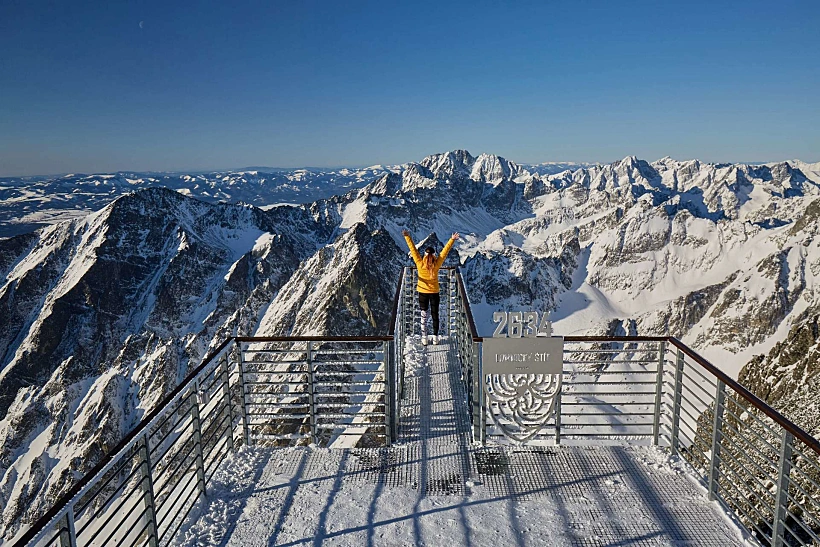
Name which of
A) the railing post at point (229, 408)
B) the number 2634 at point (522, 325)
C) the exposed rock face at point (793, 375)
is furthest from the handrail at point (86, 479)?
the exposed rock face at point (793, 375)

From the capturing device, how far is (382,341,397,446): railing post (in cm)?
770

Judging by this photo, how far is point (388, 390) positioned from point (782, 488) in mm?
4910

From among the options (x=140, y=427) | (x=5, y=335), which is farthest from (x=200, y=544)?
(x=5, y=335)

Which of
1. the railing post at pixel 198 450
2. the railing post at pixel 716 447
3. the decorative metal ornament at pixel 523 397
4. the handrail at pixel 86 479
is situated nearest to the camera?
the handrail at pixel 86 479

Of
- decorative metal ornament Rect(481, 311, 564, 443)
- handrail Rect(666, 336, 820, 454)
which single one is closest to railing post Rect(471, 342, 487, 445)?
decorative metal ornament Rect(481, 311, 564, 443)

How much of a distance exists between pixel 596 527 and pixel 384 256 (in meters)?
182

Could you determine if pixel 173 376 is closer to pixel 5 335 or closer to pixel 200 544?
pixel 5 335

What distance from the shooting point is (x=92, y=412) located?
501ft

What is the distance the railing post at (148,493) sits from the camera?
5.52 m

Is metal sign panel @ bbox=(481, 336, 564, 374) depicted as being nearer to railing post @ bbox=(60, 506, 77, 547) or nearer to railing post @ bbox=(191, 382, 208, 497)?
railing post @ bbox=(191, 382, 208, 497)

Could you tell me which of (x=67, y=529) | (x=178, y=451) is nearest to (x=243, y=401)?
(x=178, y=451)

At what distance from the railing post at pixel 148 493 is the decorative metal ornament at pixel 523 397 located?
4526 millimetres

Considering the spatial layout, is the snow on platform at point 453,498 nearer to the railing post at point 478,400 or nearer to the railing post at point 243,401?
the railing post at point 478,400

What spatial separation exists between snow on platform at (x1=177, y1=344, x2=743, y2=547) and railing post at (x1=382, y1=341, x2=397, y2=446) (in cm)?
27
